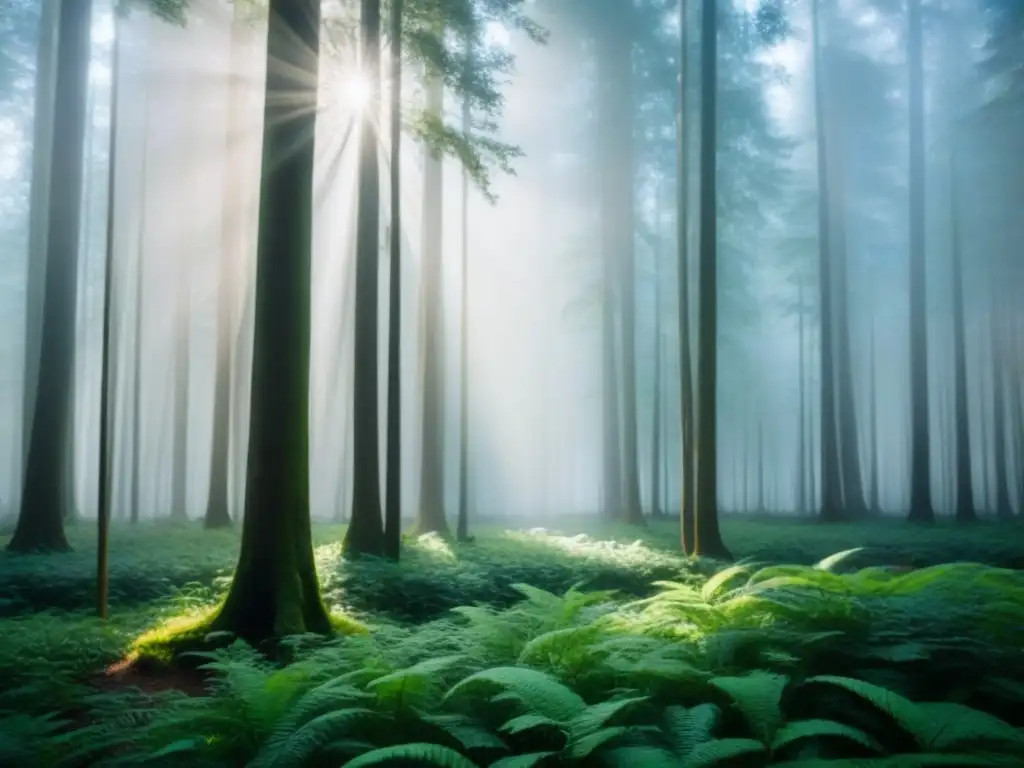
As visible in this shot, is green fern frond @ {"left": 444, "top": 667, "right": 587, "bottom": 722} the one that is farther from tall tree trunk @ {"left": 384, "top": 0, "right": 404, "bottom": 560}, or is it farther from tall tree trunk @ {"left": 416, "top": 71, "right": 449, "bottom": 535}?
tall tree trunk @ {"left": 416, "top": 71, "right": 449, "bottom": 535}

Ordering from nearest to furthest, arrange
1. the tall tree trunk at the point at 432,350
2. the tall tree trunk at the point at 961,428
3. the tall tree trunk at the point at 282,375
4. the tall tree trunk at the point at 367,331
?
the tall tree trunk at the point at 282,375, the tall tree trunk at the point at 367,331, the tall tree trunk at the point at 432,350, the tall tree trunk at the point at 961,428

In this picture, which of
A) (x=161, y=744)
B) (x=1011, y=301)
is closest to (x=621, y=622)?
(x=161, y=744)

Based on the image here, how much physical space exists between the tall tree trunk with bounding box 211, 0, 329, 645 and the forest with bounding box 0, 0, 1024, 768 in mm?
36

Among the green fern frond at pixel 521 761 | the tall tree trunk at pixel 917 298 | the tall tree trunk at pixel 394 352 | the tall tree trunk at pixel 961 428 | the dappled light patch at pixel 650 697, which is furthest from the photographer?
→ the tall tree trunk at pixel 961 428

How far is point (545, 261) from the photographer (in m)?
34.9

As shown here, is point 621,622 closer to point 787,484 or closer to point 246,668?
point 246,668

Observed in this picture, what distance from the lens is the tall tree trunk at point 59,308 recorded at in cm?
1231

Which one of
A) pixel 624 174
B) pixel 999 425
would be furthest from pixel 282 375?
pixel 999 425

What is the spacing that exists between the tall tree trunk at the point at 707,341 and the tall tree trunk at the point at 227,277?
10151 millimetres

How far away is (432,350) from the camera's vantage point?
687 inches

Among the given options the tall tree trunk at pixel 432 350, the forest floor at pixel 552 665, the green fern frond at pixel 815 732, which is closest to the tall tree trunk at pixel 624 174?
the tall tree trunk at pixel 432 350

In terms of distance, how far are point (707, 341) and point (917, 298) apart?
11.5 meters

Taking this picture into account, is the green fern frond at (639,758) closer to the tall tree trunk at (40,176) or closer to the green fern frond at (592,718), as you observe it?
the green fern frond at (592,718)

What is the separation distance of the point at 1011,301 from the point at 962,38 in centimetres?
989
